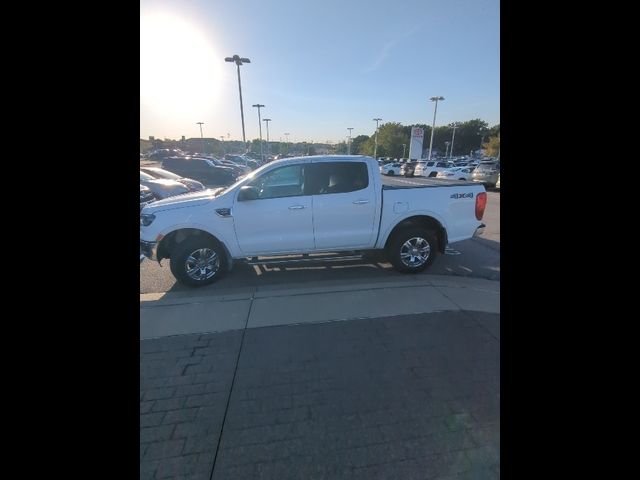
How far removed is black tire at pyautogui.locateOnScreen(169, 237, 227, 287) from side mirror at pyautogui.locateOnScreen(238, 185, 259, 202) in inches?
31.7

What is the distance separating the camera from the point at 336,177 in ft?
16.5

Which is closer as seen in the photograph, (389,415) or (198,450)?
(198,450)

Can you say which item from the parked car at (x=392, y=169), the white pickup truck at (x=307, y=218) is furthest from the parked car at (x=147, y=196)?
the parked car at (x=392, y=169)

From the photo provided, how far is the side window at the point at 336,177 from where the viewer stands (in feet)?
16.0

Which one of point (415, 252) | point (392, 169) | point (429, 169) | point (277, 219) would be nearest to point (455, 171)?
point (429, 169)

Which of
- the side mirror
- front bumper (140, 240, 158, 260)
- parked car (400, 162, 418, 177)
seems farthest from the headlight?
parked car (400, 162, 418, 177)

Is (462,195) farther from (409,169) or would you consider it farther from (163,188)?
(409,169)

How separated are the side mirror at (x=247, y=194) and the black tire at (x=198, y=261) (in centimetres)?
81

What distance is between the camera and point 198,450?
2008 mm
